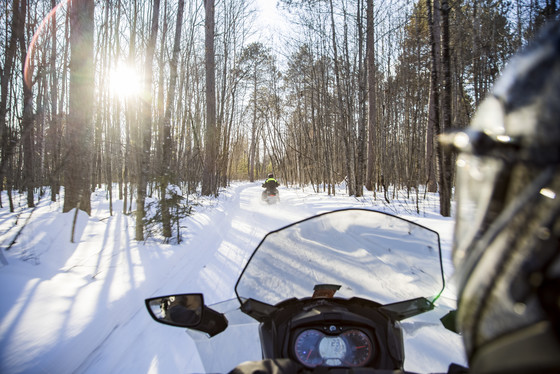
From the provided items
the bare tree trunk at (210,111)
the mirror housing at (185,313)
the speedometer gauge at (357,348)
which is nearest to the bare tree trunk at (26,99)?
the mirror housing at (185,313)

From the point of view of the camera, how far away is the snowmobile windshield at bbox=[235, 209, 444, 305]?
136 cm

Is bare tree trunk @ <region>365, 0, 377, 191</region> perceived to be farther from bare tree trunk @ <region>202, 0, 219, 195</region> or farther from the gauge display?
the gauge display

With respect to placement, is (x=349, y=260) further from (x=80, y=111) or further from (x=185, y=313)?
(x=80, y=111)

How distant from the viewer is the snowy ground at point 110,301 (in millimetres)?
1849

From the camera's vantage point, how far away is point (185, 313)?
117cm

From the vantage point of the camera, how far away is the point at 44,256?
4.04 m

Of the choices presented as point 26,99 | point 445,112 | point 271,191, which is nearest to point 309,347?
point 445,112

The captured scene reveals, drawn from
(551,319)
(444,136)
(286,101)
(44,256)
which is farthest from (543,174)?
(286,101)

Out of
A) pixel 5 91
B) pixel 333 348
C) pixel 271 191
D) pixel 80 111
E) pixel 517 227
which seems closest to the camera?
pixel 517 227

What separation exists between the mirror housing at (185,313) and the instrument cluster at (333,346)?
0.37m

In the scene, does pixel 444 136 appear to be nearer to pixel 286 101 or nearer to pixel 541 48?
pixel 541 48

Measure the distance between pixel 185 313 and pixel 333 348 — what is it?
24.5 inches

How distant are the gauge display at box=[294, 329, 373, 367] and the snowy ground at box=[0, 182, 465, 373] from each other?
428mm

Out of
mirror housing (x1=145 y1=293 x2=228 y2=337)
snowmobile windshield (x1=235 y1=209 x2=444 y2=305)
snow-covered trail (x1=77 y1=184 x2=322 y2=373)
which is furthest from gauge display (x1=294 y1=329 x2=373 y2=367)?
snow-covered trail (x1=77 y1=184 x2=322 y2=373)
